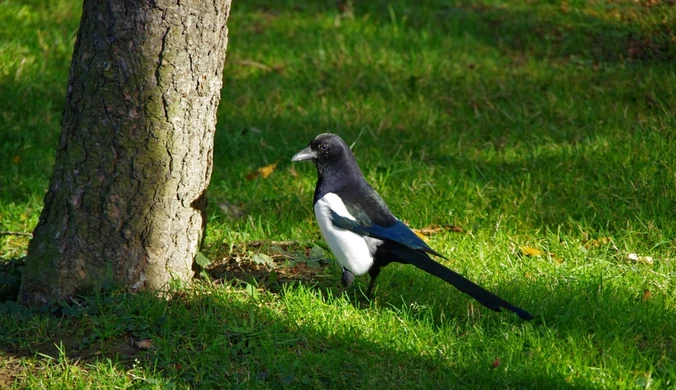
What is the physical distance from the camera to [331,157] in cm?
431

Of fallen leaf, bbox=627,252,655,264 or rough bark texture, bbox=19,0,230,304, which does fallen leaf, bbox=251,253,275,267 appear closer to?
rough bark texture, bbox=19,0,230,304

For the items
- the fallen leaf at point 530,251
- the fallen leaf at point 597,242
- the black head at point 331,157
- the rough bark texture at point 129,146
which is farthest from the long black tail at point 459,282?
the fallen leaf at point 597,242

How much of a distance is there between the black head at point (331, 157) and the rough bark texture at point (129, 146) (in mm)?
594

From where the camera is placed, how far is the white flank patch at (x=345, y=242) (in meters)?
4.05

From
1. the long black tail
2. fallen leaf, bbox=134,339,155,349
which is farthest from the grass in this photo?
the long black tail

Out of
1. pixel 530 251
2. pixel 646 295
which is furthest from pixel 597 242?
pixel 646 295

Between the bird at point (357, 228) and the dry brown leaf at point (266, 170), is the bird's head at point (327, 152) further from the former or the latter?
the dry brown leaf at point (266, 170)

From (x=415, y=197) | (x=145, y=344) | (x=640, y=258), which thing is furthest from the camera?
(x=415, y=197)

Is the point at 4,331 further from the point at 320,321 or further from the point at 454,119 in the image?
the point at 454,119

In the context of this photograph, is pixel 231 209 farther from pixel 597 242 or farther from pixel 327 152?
pixel 597 242

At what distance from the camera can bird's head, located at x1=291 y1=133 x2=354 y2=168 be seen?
4.30 m

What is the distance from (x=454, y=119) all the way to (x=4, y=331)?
3.79 meters

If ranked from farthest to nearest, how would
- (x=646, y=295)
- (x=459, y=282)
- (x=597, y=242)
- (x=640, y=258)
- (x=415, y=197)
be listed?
(x=415, y=197) → (x=597, y=242) → (x=640, y=258) → (x=646, y=295) → (x=459, y=282)

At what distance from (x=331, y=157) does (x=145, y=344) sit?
1.35 metres
